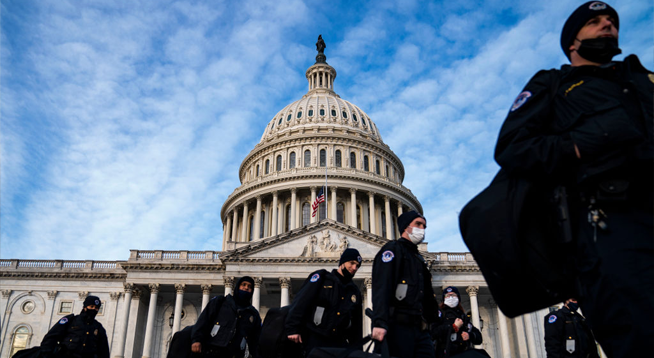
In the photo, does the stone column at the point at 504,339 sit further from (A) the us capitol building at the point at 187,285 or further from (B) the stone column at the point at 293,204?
(B) the stone column at the point at 293,204

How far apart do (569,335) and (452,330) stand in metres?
2.85

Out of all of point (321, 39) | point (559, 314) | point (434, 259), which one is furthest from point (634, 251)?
point (321, 39)

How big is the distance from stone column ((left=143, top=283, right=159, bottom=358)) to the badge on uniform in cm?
4312

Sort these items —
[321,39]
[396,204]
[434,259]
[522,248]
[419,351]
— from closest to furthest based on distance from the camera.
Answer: [522,248] < [419,351] < [434,259] < [396,204] < [321,39]

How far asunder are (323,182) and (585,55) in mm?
60694

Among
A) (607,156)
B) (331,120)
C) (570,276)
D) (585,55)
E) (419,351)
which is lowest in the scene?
(419,351)

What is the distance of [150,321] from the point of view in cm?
4578

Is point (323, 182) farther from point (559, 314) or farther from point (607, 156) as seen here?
point (607, 156)

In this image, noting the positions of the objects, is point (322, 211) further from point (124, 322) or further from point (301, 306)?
point (301, 306)

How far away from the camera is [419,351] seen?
6285 millimetres

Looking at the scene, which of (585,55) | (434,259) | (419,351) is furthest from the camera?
(434,259)

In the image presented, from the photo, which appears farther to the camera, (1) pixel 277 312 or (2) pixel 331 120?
(2) pixel 331 120

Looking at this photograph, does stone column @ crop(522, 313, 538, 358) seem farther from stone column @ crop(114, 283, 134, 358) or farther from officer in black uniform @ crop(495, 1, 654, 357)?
officer in black uniform @ crop(495, 1, 654, 357)

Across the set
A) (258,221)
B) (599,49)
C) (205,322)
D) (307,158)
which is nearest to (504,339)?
(258,221)
